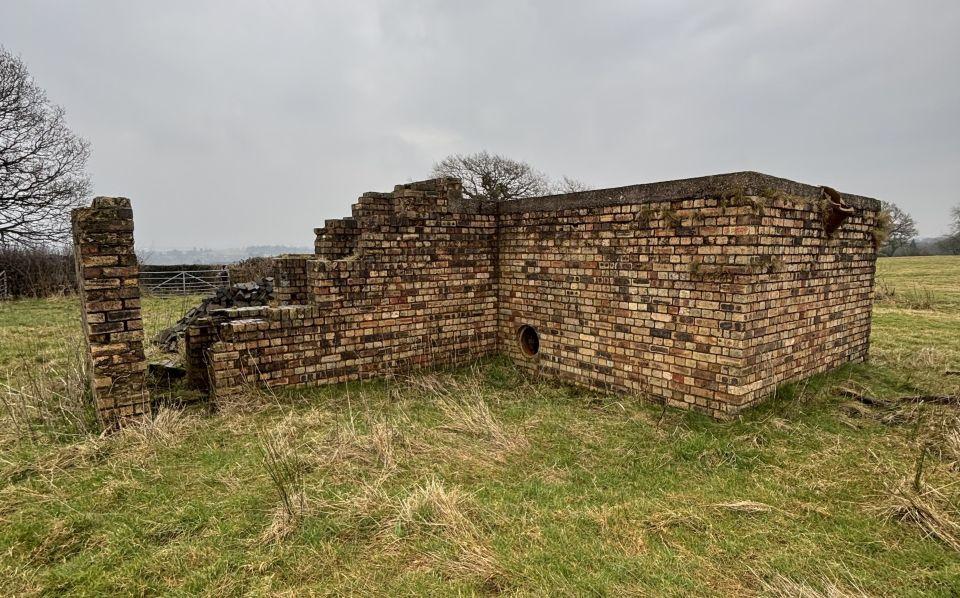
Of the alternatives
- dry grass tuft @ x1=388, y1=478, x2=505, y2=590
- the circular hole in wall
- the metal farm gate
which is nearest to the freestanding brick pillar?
dry grass tuft @ x1=388, y1=478, x2=505, y2=590

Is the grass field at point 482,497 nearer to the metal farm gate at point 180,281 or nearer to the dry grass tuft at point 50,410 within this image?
the dry grass tuft at point 50,410

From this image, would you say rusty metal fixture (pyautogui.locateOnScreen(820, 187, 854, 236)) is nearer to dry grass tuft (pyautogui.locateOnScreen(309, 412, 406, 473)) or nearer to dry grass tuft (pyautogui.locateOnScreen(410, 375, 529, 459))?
dry grass tuft (pyautogui.locateOnScreen(410, 375, 529, 459))

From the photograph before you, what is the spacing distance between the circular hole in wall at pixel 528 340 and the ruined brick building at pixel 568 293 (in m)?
0.02

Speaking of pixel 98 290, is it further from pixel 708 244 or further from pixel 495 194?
pixel 495 194

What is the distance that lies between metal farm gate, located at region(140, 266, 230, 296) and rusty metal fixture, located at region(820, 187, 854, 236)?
2356 centimetres

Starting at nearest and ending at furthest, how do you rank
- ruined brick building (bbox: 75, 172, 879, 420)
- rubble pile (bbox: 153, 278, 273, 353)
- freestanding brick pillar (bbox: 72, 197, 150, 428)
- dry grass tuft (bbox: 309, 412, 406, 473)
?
dry grass tuft (bbox: 309, 412, 406, 473), freestanding brick pillar (bbox: 72, 197, 150, 428), ruined brick building (bbox: 75, 172, 879, 420), rubble pile (bbox: 153, 278, 273, 353)

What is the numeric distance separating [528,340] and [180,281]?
22.5 m

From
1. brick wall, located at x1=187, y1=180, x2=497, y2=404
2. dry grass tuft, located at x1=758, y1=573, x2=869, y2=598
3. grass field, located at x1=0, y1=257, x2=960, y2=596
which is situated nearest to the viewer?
dry grass tuft, located at x1=758, y1=573, x2=869, y2=598

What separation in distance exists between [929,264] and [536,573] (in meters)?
36.7

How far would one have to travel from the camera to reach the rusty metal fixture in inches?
210

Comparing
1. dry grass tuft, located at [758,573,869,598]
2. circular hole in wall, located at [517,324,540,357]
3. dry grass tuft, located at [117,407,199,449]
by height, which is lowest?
dry grass tuft, located at [758,573,869,598]

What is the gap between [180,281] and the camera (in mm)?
23156

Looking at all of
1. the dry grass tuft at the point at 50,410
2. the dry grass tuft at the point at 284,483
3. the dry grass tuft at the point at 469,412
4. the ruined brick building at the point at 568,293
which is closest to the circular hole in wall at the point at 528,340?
the ruined brick building at the point at 568,293

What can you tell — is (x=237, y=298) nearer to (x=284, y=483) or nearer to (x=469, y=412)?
(x=469, y=412)
